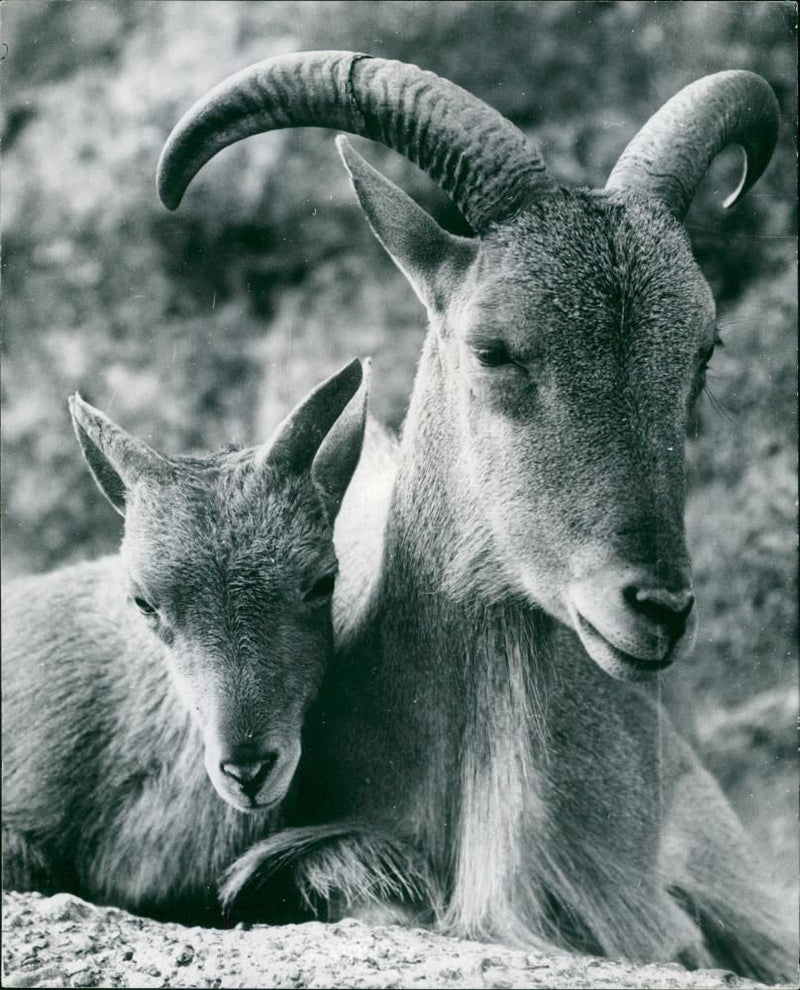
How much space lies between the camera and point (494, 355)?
4.63 m

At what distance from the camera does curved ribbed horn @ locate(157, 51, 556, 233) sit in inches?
188

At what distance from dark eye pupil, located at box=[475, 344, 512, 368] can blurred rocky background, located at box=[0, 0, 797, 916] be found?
3.81ft

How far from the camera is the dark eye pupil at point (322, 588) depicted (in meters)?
4.88

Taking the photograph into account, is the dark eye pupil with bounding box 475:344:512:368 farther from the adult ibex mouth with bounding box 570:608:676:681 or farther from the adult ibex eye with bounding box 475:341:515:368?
the adult ibex mouth with bounding box 570:608:676:681

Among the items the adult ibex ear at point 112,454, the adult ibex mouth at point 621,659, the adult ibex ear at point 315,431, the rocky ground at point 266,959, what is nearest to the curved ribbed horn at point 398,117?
the adult ibex ear at point 315,431

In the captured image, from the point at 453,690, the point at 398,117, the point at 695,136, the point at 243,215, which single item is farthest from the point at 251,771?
the point at 695,136

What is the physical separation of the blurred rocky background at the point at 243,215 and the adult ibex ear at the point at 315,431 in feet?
2.80

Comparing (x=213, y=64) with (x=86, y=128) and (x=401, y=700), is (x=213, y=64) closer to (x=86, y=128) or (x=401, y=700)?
(x=86, y=128)

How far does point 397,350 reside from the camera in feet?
21.5

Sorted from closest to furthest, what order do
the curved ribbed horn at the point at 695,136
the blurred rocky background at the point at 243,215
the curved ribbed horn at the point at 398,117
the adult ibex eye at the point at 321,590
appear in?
1. the curved ribbed horn at the point at 398,117
2. the adult ibex eye at the point at 321,590
3. the curved ribbed horn at the point at 695,136
4. the blurred rocky background at the point at 243,215

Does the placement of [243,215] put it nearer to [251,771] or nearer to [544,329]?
[544,329]

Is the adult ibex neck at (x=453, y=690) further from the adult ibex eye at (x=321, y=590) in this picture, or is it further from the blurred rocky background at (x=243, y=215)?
the blurred rocky background at (x=243, y=215)

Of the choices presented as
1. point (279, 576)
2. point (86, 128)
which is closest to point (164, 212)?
point (86, 128)

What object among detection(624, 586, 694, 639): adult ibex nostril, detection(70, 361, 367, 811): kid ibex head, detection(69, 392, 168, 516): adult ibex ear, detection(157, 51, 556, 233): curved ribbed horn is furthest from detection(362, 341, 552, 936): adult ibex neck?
detection(69, 392, 168, 516): adult ibex ear
